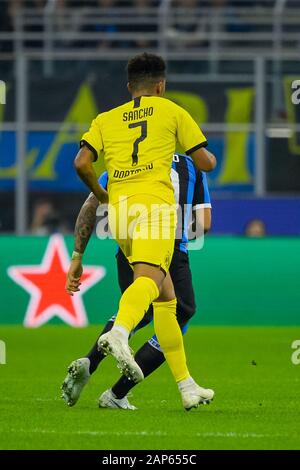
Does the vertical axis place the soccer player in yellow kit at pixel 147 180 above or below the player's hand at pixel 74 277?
above

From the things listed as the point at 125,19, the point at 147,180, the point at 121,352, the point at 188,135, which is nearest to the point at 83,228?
the point at 147,180

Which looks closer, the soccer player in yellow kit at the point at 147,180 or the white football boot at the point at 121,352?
the white football boot at the point at 121,352

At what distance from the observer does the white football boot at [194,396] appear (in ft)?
24.8

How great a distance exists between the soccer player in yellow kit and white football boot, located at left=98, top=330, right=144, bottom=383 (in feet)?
1.05

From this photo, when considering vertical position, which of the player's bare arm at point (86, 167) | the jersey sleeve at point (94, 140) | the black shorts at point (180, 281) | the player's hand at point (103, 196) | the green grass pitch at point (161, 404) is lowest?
the green grass pitch at point (161, 404)

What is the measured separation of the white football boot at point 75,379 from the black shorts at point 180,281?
0.54 meters

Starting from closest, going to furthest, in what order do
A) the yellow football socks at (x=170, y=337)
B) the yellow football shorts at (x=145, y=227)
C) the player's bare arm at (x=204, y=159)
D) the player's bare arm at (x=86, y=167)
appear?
the yellow football shorts at (x=145, y=227)
the player's bare arm at (x=204, y=159)
the player's bare arm at (x=86, y=167)
the yellow football socks at (x=170, y=337)

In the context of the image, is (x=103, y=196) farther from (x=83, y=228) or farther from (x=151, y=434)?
(x=151, y=434)

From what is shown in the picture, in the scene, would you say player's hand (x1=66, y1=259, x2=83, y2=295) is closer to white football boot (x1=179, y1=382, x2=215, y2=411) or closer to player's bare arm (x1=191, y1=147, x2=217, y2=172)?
white football boot (x1=179, y1=382, x2=215, y2=411)

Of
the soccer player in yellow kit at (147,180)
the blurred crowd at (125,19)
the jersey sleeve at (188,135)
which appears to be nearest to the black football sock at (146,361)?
the soccer player in yellow kit at (147,180)

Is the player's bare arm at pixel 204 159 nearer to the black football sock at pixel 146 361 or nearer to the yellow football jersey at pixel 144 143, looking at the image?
the yellow football jersey at pixel 144 143

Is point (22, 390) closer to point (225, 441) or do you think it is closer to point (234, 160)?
point (225, 441)

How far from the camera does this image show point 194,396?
24.9 ft
